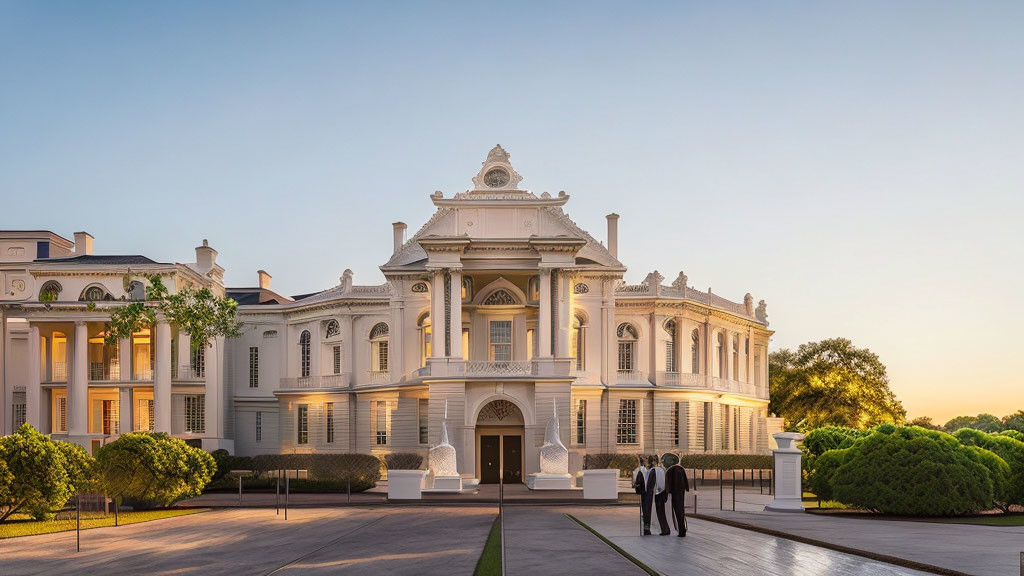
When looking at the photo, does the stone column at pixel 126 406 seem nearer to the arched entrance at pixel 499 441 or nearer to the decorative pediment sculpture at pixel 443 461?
the arched entrance at pixel 499 441

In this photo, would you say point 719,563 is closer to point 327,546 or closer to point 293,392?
point 327,546

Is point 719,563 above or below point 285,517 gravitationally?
above

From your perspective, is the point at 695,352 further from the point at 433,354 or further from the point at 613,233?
the point at 433,354

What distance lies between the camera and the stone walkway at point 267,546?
19.2 metres

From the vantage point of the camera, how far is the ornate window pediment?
180 ft

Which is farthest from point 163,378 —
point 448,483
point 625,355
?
point 625,355

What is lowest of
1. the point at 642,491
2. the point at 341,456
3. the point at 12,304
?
the point at 341,456

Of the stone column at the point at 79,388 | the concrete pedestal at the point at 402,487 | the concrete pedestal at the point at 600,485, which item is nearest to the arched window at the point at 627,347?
the concrete pedestal at the point at 600,485

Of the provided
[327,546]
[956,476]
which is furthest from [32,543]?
[956,476]

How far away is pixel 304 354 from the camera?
65625 millimetres

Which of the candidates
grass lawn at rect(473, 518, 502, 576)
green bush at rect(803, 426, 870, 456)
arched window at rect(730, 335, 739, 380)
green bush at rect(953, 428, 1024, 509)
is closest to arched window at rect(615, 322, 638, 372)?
arched window at rect(730, 335, 739, 380)

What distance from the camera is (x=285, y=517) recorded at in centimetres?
3319

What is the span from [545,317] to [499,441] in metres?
7.27

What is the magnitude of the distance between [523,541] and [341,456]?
38615 mm
